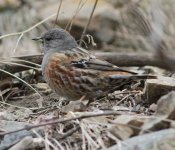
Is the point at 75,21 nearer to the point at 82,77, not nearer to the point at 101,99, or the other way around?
the point at 101,99

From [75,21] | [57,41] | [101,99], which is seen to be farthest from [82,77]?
[75,21]

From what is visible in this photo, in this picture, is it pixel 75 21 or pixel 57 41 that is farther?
pixel 75 21

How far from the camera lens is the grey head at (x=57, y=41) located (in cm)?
651

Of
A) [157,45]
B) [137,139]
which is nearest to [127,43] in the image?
[137,139]

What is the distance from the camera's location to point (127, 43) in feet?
32.9

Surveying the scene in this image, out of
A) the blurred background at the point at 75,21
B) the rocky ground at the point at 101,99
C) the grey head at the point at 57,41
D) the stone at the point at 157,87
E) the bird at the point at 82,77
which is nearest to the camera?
the rocky ground at the point at 101,99

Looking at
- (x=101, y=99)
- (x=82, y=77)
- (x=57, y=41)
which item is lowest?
(x=101, y=99)

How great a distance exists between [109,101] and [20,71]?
1.58 metres

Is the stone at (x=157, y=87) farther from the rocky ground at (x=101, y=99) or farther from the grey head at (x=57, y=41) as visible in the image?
the grey head at (x=57, y=41)

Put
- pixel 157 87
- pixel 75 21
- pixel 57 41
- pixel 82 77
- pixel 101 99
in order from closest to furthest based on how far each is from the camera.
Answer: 1. pixel 157 87
2. pixel 82 77
3. pixel 101 99
4. pixel 57 41
5. pixel 75 21

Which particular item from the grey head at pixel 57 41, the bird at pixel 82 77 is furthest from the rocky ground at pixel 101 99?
the grey head at pixel 57 41

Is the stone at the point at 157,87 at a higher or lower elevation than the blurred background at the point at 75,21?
higher

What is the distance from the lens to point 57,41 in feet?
21.5

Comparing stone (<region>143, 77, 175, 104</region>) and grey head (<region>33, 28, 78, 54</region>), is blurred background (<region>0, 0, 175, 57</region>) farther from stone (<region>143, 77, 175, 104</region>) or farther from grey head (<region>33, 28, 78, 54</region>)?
stone (<region>143, 77, 175, 104</region>)
